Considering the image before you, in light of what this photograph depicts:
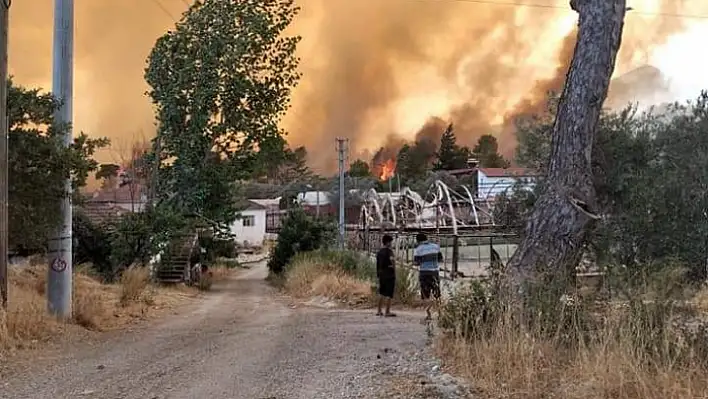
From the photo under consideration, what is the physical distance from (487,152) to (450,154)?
6.62 m

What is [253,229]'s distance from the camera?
83812 millimetres

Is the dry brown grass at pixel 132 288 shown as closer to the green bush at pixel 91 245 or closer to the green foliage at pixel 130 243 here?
the green foliage at pixel 130 243

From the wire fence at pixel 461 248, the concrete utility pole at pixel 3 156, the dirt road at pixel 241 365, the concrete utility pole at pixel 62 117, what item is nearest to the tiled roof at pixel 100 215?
the wire fence at pixel 461 248

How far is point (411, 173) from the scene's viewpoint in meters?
104

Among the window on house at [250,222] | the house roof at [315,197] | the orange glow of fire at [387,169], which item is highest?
the orange glow of fire at [387,169]

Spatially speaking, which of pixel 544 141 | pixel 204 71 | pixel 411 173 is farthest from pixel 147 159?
pixel 411 173

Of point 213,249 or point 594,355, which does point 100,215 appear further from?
point 594,355

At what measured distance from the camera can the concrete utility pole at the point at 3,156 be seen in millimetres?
10867

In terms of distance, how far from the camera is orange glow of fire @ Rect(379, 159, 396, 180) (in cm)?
10725

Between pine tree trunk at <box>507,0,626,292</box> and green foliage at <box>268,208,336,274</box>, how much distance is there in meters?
27.4

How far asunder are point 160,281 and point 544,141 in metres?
20.4

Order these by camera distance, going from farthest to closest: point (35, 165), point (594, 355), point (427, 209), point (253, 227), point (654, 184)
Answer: point (253, 227) → point (427, 209) → point (654, 184) → point (35, 165) → point (594, 355)

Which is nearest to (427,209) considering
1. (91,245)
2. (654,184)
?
(91,245)

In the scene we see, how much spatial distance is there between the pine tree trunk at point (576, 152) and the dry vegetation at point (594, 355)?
73.1 inches
